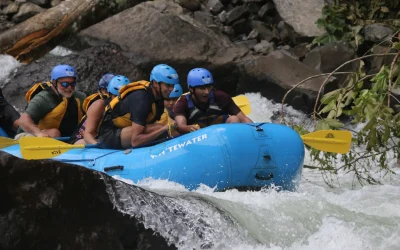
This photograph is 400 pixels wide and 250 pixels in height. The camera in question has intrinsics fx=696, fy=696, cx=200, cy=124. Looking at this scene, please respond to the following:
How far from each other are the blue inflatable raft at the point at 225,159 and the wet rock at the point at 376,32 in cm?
432

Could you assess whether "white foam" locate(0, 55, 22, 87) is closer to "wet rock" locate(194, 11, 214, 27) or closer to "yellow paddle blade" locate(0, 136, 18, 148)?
"yellow paddle blade" locate(0, 136, 18, 148)

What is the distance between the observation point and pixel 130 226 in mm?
3488

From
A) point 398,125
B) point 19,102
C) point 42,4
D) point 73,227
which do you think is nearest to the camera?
point 73,227

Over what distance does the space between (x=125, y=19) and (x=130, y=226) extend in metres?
6.66

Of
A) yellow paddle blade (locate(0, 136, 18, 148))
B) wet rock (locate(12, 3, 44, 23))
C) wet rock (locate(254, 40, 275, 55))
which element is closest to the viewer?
yellow paddle blade (locate(0, 136, 18, 148))

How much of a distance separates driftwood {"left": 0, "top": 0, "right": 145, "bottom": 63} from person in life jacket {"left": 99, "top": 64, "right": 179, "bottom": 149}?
9.95 ft

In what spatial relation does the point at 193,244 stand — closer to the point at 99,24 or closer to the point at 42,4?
the point at 99,24

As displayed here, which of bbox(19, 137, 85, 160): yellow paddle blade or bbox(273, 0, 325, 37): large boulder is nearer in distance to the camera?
bbox(19, 137, 85, 160): yellow paddle blade

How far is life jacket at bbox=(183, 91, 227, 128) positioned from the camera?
598 centimetres

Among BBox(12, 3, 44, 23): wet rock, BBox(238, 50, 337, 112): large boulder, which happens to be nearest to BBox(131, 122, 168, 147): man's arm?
BBox(238, 50, 337, 112): large boulder

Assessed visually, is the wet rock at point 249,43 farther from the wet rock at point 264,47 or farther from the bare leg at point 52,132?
the bare leg at point 52,132

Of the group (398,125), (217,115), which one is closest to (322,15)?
(217,115)

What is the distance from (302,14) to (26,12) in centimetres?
438

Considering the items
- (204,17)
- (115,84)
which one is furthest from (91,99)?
(204,17)
